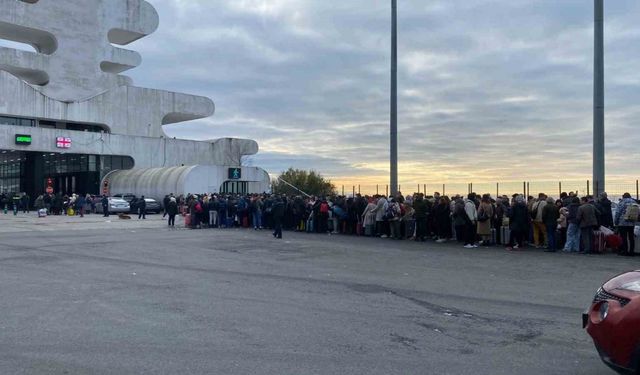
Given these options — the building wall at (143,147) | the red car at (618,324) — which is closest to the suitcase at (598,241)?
the red car at (618,324)

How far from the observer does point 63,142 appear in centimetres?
4919

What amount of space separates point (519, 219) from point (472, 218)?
1.56 metres

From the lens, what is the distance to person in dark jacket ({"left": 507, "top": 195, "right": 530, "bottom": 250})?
17422 mm

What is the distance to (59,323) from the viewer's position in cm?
739

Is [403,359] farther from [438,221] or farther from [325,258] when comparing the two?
[438,221]

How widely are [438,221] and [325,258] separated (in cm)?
641

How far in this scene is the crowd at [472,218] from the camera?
53.6ft

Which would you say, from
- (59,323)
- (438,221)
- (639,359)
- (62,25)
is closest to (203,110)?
(62,25)

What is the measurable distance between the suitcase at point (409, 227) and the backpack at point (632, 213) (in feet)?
23.4

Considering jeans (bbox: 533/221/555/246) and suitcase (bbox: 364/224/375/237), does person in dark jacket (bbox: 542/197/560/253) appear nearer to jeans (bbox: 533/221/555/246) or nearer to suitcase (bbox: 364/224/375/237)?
jeans (bbox: 533/221/555/246)

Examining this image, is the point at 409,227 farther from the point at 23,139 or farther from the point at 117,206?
the point at 23,139

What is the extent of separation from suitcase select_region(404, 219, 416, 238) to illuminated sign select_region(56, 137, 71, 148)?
124 ft

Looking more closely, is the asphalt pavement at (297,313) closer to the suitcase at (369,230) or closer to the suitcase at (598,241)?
the suitcase at (598,241)

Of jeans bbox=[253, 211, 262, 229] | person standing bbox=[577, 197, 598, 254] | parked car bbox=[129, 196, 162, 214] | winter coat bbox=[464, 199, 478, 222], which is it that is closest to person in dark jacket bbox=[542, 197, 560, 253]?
person standing bbox=[577, 197, 598, 254]
